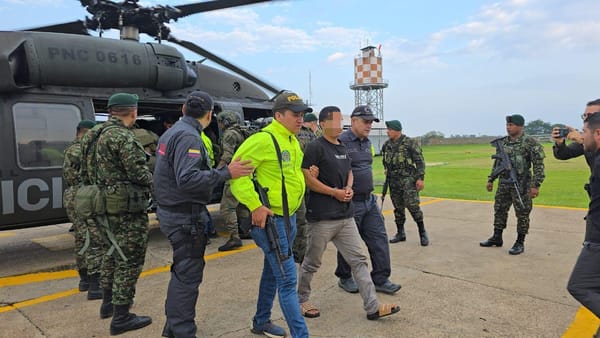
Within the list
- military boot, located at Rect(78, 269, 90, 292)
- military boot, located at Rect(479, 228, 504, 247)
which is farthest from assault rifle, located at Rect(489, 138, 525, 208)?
military boot, located at Rect(78, 269, 90, 292)

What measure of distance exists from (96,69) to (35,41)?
2.39ft

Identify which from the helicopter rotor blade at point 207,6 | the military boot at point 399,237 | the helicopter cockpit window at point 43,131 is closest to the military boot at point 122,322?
the helicopter cockpit window at point 43,131

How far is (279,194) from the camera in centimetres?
272

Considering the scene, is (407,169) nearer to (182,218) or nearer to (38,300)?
(182,218)

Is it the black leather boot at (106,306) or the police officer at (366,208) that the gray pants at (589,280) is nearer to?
the police officer at (366,208)

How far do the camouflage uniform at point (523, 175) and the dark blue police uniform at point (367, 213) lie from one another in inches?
92.0

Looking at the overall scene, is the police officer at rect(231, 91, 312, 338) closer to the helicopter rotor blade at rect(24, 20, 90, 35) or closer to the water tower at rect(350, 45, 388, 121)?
the helicopter rotor blade at rect(24, 20, 90, 35)

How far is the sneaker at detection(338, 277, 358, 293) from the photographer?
381cm

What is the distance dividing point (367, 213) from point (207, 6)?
3.98 m

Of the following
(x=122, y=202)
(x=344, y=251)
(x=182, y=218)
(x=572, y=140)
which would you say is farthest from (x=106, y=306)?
(x=572, y=140)

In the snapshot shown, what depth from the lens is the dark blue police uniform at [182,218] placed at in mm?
2643

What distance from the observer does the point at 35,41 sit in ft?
15.7

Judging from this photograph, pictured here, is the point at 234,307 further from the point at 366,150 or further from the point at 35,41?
the point at 35,41

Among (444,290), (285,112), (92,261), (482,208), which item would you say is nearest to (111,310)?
(92,261)
